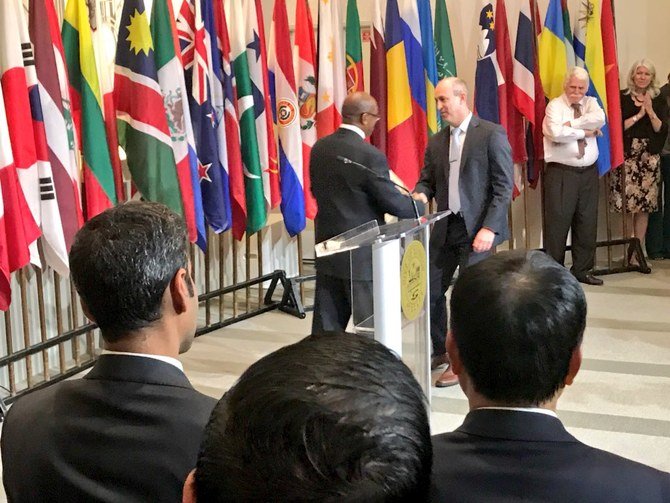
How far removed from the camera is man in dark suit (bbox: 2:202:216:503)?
1.22 m

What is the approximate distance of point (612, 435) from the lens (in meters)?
3.47

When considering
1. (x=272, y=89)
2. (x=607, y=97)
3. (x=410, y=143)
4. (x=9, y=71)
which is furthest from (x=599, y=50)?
(x=9, y=71)

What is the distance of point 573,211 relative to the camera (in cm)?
609

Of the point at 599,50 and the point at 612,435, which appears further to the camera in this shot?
the point at 599,50

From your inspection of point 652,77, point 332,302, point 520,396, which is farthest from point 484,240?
point 652,77

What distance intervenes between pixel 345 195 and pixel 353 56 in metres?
2.20

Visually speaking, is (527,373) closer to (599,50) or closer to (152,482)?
(152,482)

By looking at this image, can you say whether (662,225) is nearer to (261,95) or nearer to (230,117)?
(261,95)

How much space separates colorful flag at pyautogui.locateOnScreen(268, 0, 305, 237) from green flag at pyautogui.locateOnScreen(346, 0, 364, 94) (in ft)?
1.60

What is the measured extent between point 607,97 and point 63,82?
3.86 m

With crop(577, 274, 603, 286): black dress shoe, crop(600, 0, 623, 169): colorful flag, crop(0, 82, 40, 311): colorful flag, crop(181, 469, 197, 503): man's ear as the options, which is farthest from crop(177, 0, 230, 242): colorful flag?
crop(181, 469, 197, 503): man's ear

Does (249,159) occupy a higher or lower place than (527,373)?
higher

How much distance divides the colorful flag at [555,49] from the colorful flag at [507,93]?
243 millimetres

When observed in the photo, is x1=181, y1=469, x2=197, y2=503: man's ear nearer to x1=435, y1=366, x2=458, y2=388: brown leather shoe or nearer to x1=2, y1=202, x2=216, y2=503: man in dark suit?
x1=2, y1=202, x2=216, y2=503: man in dark suit
